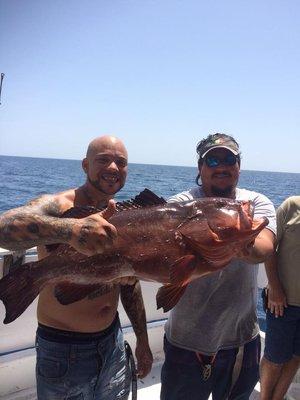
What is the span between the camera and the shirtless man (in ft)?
8.44

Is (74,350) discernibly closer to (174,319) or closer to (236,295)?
(174,319)

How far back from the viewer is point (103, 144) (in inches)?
116

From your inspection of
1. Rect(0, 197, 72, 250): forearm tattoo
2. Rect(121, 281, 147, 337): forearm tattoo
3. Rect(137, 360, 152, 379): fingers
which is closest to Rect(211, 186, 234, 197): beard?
Rect(121, 281, 147, 337): forearm tattoo

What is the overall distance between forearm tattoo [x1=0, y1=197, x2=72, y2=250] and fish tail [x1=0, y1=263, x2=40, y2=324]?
0.25 meters

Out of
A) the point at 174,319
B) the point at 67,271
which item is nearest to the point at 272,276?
the point at 174,319

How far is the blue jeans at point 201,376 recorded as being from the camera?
3029 mm

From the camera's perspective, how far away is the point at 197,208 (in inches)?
102

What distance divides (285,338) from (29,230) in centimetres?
315

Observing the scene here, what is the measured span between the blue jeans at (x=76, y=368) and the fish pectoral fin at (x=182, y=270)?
974 millimetres

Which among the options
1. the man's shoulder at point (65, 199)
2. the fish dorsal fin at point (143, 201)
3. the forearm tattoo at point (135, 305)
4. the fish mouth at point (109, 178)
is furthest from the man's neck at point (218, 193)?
the man's shoulder at point (65, 199)

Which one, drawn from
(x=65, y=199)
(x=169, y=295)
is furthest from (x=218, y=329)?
(x=65, y=199)

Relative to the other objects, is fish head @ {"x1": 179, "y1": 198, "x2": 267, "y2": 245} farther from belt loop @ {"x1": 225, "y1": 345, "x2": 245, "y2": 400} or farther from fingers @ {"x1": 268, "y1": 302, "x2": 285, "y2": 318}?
fingers @ {"x1": 268, "y1": 302, "x2": 285, "y2": 318}

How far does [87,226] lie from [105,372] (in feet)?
4.51

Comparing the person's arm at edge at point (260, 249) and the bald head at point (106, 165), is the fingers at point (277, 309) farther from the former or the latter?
the bald head at point (106, 165)
